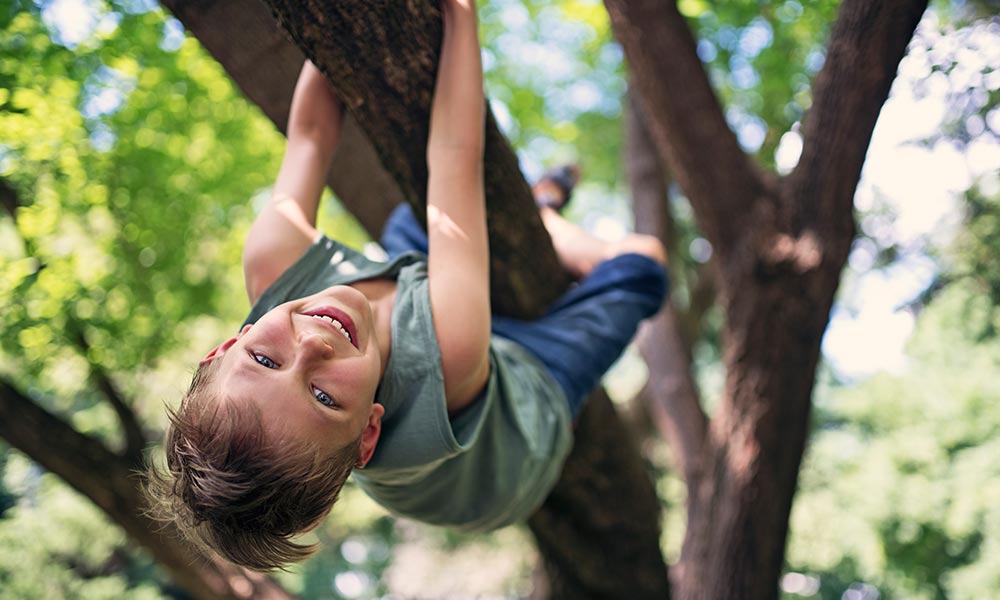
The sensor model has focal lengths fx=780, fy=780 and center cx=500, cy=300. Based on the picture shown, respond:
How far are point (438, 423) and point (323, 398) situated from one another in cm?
29

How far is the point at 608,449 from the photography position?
2826mm

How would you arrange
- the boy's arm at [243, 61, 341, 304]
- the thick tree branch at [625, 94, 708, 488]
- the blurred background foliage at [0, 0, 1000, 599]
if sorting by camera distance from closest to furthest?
the boy's arm at [243, 61, 341, 304] < the blurred background foliage at [0, 0, 1000, 599] < the thick tree branch at [625, 94, 708, 488]

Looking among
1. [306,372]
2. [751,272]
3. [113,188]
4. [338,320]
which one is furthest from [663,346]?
[306,372]

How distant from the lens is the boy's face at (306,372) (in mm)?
1393

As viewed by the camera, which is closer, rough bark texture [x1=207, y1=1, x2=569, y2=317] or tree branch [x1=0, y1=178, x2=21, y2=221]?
rough bark texture [x1=207, y1=1, x2=569, y2=317]

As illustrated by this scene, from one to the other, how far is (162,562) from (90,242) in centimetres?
156

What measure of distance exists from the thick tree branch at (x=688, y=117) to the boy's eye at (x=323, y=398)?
201 cm

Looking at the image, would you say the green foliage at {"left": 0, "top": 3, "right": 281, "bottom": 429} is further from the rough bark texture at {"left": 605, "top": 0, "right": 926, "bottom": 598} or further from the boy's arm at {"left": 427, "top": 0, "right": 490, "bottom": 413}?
the rough bark texture at {"left": 605, "top": 0, "right": 926, "bottom": 598}

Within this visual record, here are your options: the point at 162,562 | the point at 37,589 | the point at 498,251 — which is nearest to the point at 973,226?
the point at 498,251

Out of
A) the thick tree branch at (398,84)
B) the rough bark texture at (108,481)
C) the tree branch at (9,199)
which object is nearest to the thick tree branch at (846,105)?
the thick tree branch at (398,84)

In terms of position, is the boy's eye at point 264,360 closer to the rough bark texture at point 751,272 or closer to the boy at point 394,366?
the boy at point 394,366

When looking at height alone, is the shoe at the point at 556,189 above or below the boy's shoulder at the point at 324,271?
below

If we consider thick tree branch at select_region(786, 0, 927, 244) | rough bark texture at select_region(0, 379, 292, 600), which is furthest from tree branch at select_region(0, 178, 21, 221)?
thick tree branch at select_region(786, 0, 927, 244)

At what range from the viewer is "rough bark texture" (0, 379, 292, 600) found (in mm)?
2932
